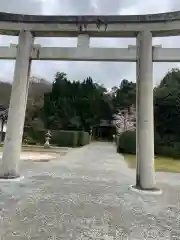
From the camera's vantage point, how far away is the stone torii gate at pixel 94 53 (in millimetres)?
5949

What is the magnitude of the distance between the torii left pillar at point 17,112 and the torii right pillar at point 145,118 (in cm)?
292

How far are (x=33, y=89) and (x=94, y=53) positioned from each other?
32169mm

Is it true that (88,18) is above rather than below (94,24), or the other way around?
above

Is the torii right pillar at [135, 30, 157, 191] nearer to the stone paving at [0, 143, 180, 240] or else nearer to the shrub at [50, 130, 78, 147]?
the stone paving at [0, 143, 180, 240]

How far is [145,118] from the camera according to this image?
19.4 feet

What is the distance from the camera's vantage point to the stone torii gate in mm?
5949

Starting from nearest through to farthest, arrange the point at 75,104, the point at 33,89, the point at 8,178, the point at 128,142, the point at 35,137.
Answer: the point at 8,178, the point at 128,142, the point at 35,137, the point at 33,89, the point at 75,104

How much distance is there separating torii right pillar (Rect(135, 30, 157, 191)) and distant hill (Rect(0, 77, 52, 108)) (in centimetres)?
2650

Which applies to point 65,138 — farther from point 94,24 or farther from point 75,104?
point 94,24

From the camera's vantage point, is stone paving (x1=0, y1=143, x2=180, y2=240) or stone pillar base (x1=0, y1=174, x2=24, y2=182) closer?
stone paving (x1=0, y1=143, x2=180, y2=240)

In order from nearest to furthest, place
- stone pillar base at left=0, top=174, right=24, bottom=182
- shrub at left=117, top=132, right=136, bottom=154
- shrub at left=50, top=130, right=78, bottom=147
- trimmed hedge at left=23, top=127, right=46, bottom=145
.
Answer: stone pillar base at left=0, top=174, right=24, bottom=182 → shrub at left=117, top=132, right=136, bottom=154 → shrub at left=50, top=130, right=78, bottom=147 → trimmed hedge at left=23, top=127, right=46, bottom=145

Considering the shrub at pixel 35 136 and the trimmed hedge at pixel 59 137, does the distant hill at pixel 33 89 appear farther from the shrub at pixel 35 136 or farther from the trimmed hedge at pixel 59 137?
the trimmed hedge at pixel 59 137

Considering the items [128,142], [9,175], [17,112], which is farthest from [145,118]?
[128,142]

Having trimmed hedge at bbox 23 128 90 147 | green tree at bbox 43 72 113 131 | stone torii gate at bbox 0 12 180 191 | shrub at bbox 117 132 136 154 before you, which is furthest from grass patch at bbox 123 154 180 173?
green tree at bbox 43 72 113 131
